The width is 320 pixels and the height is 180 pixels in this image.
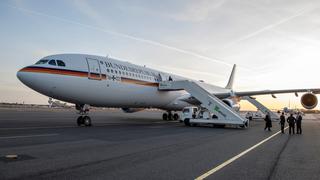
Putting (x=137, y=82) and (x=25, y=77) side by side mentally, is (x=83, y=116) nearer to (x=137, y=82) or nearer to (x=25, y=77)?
(x=25, y=77)

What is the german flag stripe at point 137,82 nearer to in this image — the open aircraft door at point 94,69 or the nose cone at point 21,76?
the open aircraft door at point 94,69

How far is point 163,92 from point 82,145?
52.9 feet

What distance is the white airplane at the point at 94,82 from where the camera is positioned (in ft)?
54.0

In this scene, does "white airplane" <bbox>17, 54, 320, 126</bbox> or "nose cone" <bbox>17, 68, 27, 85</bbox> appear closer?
"nose cone" <bbox>17, 68, 27, 85</bbox>

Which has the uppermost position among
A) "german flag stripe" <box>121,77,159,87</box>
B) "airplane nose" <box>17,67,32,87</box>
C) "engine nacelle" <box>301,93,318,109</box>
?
"german flag stripe" <box>121,77,159,87</box>

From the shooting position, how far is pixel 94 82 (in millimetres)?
18531

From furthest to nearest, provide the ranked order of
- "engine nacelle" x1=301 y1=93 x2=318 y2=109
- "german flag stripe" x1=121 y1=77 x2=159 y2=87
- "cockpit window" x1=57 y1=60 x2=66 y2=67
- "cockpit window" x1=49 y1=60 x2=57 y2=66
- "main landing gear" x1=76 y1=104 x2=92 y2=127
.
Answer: "engine nacelle" x1=301 y1=93 x2=318 y2=109 → "german flag stripe" x1=121 y1=77 x2=159 y2=87 → "main landing gear" x1=76 y1=104 x2=92 y2=127 → "cockpit window" x1=57 y1=60 x2=66 y2=67 → "cockpit window" x1=49 y1=60 x2=57 y2=66

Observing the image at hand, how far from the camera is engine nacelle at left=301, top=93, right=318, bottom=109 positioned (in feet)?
70.0

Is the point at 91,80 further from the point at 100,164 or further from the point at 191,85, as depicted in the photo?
the point at 100,164

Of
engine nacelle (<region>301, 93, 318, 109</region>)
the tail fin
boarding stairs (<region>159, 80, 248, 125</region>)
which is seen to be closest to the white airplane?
engine nacelle (<region>301, 93, 318, 109</region>)

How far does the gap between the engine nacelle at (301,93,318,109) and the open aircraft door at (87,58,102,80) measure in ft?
44.9

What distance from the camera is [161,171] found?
6395 millimetres

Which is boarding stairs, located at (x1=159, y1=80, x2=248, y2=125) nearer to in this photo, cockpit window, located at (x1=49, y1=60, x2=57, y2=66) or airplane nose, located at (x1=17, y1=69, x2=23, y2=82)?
cockpit window, located at (x1=49, y1=60, x2=57, y2=66)

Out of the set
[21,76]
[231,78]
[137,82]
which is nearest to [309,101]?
[137,82]
